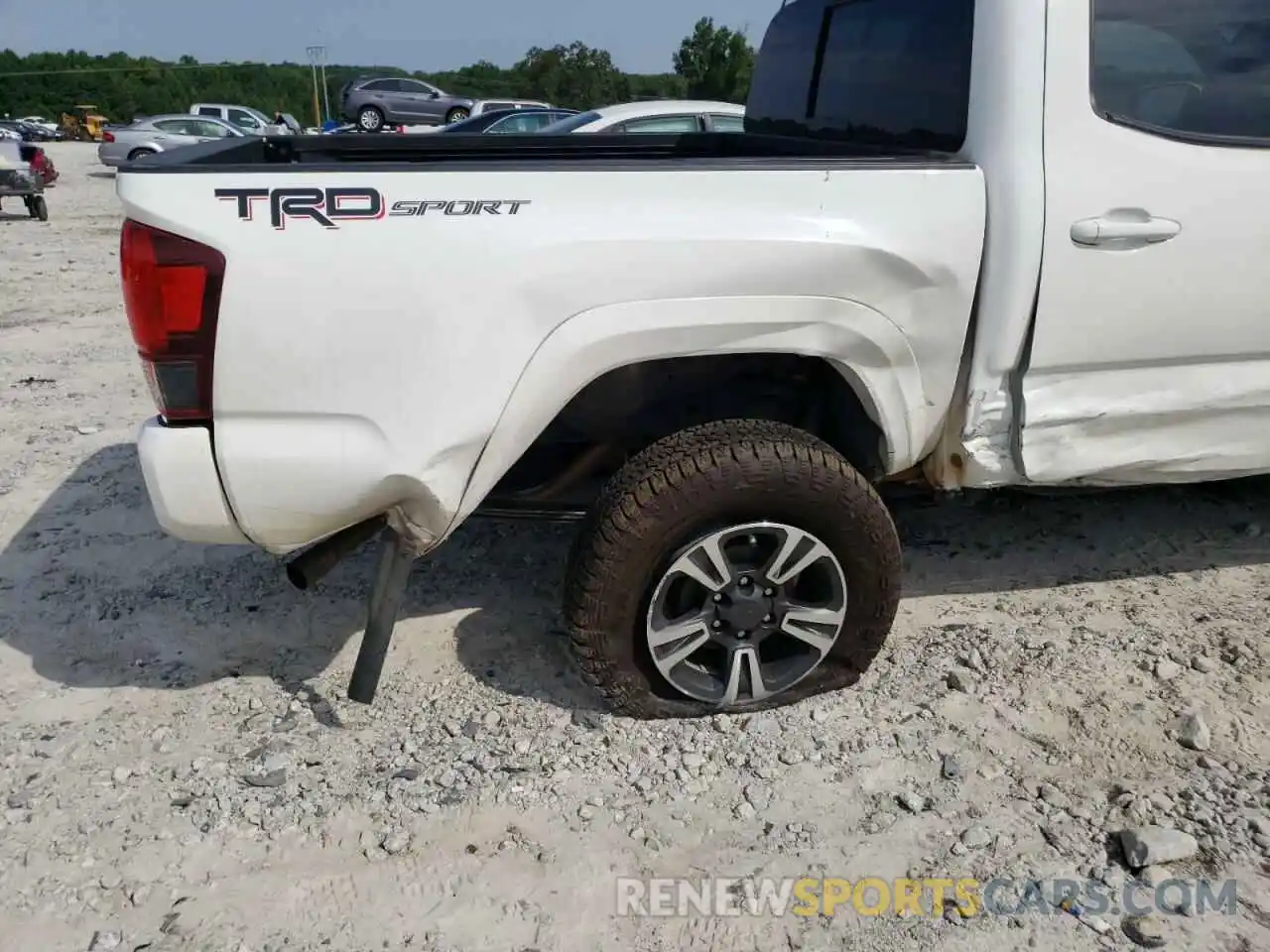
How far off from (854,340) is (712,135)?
2.04 m

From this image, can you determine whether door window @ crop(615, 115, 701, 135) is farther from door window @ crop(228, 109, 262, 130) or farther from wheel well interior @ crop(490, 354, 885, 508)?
door window @ crop(228, 109, 262, 130)

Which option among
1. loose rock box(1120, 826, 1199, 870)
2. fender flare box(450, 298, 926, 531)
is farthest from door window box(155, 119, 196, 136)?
loose rock box(1120, 826, 1199, 870)

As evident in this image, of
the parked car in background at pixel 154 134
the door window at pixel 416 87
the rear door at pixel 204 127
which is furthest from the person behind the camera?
the door window at pixel 416 87

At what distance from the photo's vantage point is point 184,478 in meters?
2.35

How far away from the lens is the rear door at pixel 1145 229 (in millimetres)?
2566

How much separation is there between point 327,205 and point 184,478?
2.31 feet

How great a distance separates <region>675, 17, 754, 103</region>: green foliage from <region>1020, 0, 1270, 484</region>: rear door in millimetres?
30646

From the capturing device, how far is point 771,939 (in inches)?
85.5

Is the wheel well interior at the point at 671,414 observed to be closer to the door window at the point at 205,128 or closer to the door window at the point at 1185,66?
the door window at the point at 1185,66

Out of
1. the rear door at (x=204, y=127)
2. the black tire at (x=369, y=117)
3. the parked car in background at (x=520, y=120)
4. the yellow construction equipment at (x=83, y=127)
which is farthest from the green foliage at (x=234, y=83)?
the parked car in background at (x=520, y=120)

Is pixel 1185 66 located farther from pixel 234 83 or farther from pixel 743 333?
pixel 234 83

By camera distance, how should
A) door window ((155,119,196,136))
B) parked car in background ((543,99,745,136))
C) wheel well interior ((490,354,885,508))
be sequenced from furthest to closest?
door window ((155,119,196,136)), parked car in background ((543,99,745,136)), wheel well interior ((490,354,885,508))

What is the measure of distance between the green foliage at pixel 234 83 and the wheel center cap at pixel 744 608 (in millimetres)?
36937

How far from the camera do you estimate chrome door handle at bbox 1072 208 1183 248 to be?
2.58 metres
